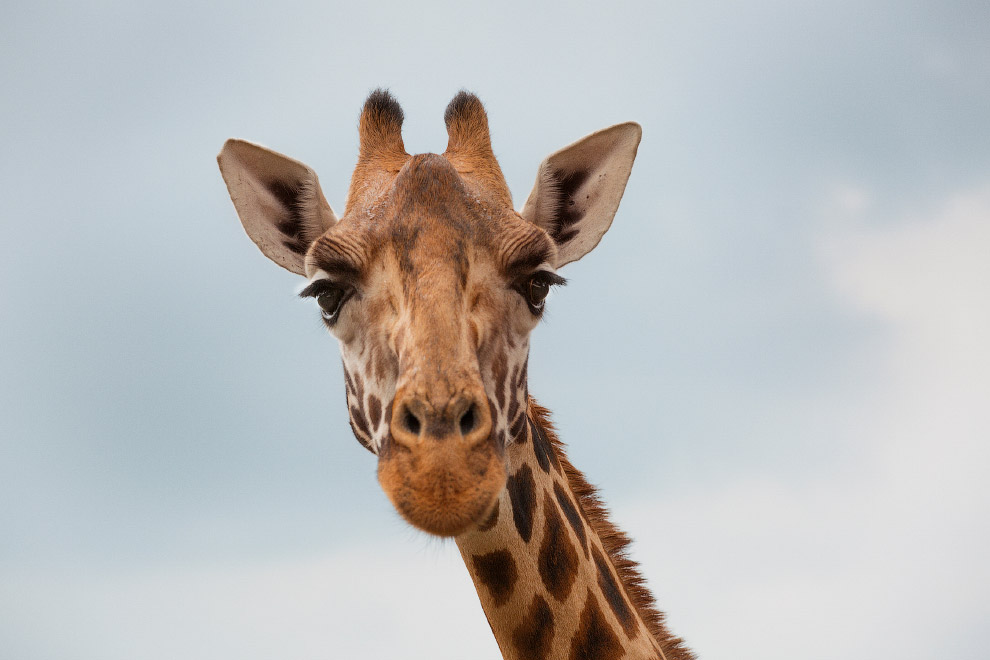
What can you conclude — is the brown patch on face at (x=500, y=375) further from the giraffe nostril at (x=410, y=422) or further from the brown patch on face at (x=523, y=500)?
the giraffe nostril at (x=410, y=422)

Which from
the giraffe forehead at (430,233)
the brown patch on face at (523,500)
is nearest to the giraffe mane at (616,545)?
the brown patch on face at (523,500)

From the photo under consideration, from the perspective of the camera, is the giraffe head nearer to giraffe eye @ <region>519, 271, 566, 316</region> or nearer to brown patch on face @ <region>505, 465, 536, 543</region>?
giraffe eye @ <region>519, 271, 566, 316</region>

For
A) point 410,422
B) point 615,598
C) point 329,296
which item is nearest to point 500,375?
point 410,422

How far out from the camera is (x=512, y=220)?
6062 millimetres

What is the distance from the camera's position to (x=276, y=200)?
7121 millimetres

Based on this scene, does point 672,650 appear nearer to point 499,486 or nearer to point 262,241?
point 499,486

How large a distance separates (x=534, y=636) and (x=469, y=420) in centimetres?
209

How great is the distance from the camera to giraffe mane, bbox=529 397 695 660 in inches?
284

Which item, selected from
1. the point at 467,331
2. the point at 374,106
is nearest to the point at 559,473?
the point at 467,331

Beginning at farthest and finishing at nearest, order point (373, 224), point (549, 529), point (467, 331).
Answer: point (549, 529) → point (373, 224) → point (467, 331)

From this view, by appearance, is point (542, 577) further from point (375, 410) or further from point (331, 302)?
point (331, 302)

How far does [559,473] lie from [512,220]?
7.21ft

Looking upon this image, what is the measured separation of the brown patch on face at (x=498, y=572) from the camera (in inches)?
236

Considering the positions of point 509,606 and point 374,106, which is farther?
A: point 374,106
